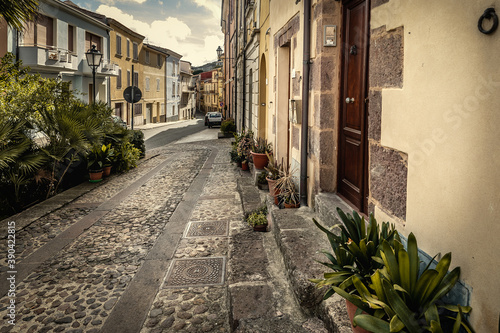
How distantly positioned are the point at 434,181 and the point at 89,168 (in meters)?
7.75

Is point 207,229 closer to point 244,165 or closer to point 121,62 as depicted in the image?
point 244,165

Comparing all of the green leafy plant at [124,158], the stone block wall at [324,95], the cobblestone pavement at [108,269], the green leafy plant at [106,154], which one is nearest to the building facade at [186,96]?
the green leafy plant at [124,158]

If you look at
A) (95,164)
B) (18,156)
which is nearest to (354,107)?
(18,156)

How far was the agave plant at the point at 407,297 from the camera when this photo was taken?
1.57m

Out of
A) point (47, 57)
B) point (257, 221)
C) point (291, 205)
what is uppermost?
point (47, 57)

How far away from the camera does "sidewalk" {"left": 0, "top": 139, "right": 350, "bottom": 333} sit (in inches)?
110

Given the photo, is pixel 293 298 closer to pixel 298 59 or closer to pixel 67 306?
pixel 67 306

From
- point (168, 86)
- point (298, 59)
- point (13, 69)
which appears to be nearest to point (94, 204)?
point (13, 69)

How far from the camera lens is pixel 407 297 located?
5.55 ft

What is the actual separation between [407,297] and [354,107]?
2.28 m

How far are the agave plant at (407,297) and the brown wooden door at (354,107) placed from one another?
1.68m

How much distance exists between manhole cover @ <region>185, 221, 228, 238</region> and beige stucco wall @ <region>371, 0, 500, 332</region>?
302 centimetres

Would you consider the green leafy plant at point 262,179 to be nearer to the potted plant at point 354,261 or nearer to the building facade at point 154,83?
the potted plant at point 354,261

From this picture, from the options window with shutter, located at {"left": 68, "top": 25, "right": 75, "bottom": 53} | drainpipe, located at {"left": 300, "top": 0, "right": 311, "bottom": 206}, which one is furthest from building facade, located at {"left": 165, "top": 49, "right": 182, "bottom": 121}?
drainpipe, located at {"left": 300, "top": 0, "right": 311, "bottom": 206}
